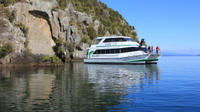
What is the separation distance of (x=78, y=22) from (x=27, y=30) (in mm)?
30547

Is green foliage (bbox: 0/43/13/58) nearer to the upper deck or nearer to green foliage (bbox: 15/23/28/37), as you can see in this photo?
green foliage (bbox: 15/23/28/37)

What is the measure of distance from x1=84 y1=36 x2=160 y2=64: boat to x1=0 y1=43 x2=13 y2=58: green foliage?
18404 mm

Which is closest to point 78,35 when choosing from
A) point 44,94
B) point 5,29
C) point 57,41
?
point 57,41

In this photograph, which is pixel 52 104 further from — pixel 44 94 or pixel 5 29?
pixel 5 29

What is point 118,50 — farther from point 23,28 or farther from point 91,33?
point 91,33

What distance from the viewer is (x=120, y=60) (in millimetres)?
42562

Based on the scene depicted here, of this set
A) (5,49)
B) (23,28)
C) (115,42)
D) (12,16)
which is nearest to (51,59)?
(23,28)

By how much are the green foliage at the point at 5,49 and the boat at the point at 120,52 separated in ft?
60.4

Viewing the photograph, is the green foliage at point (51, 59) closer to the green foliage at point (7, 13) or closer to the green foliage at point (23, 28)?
the green foliage at point (23, 28)

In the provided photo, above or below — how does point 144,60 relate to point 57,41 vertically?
below

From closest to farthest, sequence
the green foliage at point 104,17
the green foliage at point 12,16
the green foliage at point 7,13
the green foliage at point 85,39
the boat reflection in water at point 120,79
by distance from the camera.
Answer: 1. the boat reflection in water at point 120,79
2. the green foliage at point 7,13
3. the green foliage at point 12,16
4. the green foliage at point 85,39
5. the green foliage at point 104,17

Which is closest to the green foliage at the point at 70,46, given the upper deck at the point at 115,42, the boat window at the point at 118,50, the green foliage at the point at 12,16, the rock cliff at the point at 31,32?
the rock cliff at the point at 31,32

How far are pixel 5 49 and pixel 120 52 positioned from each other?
20063 mm

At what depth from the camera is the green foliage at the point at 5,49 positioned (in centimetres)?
3117
